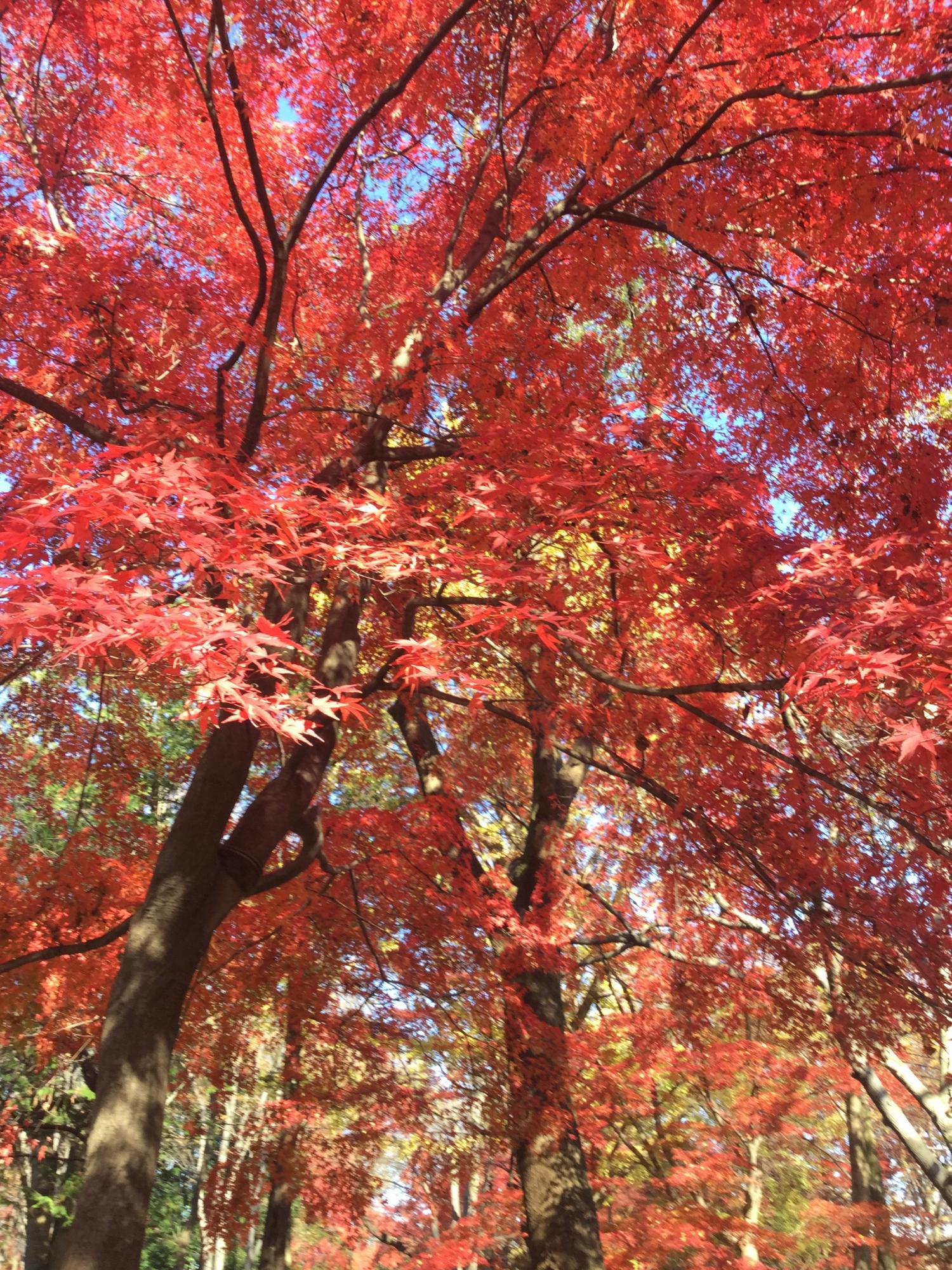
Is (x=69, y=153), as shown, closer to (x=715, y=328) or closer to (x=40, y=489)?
(x=40, y=489)

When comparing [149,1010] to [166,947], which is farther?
[166,947]

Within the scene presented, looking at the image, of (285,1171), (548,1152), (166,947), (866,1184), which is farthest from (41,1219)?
(166,947)

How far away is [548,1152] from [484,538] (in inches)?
163

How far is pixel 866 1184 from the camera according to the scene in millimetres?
11094

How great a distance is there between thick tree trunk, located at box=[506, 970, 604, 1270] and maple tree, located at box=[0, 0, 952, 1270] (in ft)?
0.09

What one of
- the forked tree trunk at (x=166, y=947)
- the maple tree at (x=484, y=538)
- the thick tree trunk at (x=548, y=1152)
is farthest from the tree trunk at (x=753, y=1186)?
the forked tree trunk at (x=166, y=947)

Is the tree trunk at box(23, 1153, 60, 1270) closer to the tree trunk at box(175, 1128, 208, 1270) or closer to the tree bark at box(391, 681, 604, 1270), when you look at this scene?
the tree trunk at box(175, 1128, 208, 1270)

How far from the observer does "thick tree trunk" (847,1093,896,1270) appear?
10578 millimetres

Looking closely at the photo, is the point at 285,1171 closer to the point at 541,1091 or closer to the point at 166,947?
the point at 541,1091

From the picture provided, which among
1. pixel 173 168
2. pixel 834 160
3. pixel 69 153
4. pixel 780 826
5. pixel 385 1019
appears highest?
pixel 173 168

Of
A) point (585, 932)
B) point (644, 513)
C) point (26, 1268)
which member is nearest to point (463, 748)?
point (585, 932)

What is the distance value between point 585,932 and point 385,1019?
575 centimetres

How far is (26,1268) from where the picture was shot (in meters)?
11.2

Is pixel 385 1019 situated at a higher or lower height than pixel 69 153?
lower
